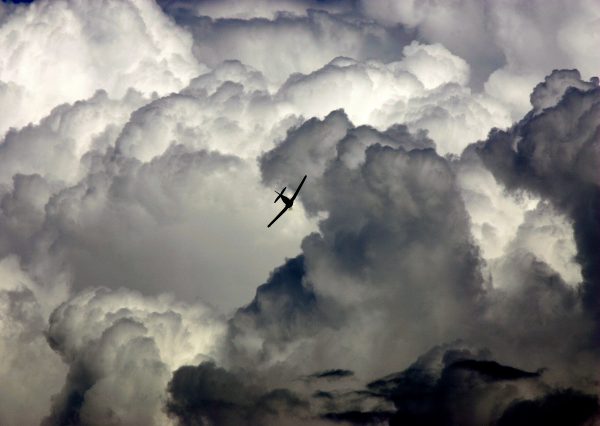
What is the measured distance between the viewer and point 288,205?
111 m
